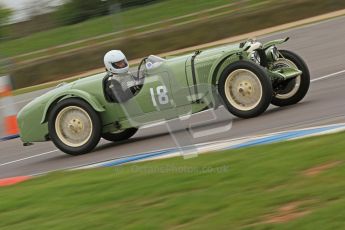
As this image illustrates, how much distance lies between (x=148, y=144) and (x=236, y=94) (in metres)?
1.45

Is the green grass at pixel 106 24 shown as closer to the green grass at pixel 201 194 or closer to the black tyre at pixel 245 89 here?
the black tyre at pixel 245 89

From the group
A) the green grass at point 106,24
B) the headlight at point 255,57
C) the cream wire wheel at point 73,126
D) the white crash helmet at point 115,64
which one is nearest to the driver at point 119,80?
the white crash helmet at point 115,64

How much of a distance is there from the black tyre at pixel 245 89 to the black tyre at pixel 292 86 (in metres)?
0.78

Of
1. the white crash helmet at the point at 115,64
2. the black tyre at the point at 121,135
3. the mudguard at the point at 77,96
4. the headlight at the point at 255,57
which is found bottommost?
the black tyre at the point at 121,135

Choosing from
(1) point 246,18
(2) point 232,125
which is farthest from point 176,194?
(1) point 246,18

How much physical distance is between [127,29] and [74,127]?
18305 millimetres

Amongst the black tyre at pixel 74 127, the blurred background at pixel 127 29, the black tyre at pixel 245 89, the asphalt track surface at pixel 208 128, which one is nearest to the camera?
the asphalt track surface at pixel 208 128

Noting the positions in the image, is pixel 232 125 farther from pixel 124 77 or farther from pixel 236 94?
pixel 124 77

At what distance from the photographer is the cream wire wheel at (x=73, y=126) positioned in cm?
1091

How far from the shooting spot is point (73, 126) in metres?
11.0

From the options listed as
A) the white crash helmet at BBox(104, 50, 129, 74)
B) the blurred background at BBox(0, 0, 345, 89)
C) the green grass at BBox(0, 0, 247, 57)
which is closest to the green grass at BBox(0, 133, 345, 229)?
the white crash helmet at BBox(104, 50, 129, 74)

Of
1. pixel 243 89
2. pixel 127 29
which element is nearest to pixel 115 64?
pixel 243 89

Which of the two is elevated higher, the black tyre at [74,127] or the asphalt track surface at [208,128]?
the black tyre at [74,127]

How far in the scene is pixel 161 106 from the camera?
10.5 m
